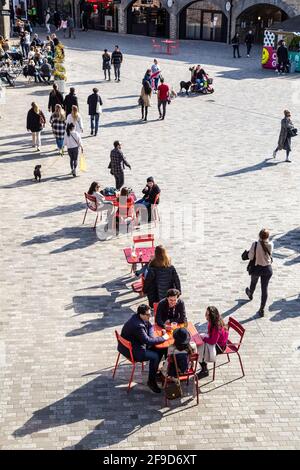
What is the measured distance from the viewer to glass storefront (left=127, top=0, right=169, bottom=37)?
4638 cm

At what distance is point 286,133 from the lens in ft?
59.1

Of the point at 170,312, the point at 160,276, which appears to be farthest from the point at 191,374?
the point at 160,276

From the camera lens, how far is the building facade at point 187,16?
41.9 meters

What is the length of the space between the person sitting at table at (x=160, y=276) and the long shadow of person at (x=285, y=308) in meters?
1.94

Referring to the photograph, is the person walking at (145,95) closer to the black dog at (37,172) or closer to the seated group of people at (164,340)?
the black dog at (37,172)

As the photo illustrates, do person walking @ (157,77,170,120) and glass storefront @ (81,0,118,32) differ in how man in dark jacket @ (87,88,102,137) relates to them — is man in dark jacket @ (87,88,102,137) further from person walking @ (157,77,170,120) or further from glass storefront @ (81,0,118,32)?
glass storefront @ (81,0,118,32)

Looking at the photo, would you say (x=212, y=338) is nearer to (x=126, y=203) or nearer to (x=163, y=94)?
(x=126, y=203)

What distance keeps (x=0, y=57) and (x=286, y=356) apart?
24813 millimetres

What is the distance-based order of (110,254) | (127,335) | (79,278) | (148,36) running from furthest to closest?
(148,36)
(110,254)
(79,278)
(127,335)

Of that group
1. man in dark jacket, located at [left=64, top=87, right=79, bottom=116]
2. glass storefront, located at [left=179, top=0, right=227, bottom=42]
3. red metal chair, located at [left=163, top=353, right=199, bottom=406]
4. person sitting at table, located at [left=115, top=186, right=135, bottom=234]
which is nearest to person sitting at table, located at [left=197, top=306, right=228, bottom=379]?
red metal chair, located at [left=163, top=353, right=199, bottom=406]

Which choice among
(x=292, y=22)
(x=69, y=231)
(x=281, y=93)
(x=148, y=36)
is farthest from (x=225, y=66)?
(x=69, y=231)

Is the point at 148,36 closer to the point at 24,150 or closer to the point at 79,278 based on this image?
the point at 24,150

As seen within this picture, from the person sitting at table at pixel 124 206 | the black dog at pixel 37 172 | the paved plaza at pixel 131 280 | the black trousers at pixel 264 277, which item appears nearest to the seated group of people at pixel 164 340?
the paved plaza at pixel 131 280

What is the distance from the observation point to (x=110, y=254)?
41.5ft
